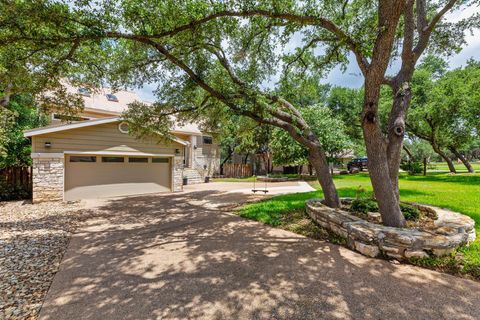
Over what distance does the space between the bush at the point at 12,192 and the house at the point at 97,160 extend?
5.38 feet

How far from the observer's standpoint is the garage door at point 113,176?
941 cm

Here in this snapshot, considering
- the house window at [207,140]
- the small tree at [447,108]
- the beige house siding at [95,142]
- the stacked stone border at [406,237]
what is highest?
the small tree at [447,108]

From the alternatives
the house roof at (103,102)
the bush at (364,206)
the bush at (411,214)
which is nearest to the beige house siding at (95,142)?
the house roof at (103,102)

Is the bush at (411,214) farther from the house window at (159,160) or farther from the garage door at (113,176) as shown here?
the house window at (159,160)

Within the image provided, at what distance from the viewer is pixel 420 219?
4.92 m

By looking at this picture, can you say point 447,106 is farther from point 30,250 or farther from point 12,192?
point 12,192

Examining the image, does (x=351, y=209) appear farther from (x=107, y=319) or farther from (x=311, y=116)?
(x=311, y=116)

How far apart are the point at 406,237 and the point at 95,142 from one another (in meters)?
11.1

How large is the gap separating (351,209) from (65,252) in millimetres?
6433

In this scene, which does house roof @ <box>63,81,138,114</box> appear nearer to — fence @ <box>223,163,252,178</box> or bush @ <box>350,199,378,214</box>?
fence @ <box>223,163,252,178</box>

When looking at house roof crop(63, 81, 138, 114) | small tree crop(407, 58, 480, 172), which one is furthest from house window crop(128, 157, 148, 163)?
small tree crop(407, 58, 480, 172)

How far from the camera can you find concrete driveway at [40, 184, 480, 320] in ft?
8.11

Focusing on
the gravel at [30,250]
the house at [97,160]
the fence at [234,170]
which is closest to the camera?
the gravel at [30,250]

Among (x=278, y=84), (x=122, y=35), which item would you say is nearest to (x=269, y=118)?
(x=278, y=84)
